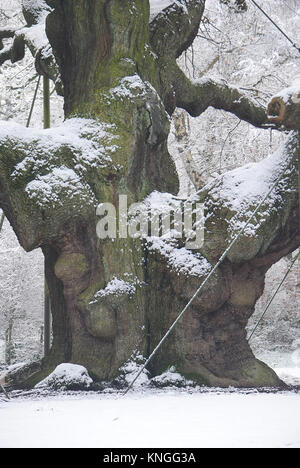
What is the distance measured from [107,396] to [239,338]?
1.71m

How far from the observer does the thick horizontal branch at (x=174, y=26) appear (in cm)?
686

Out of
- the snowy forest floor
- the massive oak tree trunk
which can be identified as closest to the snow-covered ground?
the snowy forest floor

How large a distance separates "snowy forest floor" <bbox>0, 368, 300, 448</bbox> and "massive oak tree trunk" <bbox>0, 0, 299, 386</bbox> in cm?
62

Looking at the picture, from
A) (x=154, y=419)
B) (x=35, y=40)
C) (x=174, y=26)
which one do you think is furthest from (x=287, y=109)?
(x=35, y=40)

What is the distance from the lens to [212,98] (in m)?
7.72

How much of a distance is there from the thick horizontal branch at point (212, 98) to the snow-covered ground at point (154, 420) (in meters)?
3.90

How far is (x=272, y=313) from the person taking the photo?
13.7 meters

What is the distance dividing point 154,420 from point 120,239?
8.39ft

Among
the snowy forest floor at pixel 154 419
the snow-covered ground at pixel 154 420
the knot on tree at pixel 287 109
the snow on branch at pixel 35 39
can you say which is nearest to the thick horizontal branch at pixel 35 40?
the snow on branch at pixel 35 39

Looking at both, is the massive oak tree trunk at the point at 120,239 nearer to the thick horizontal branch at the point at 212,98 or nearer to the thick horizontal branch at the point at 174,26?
the thick horizontal branch at the point at 174,26

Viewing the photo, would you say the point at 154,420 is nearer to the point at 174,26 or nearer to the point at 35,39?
the point at 174,26

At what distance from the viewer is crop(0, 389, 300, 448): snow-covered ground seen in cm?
291

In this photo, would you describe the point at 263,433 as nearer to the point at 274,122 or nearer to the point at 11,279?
the point at 274,122
